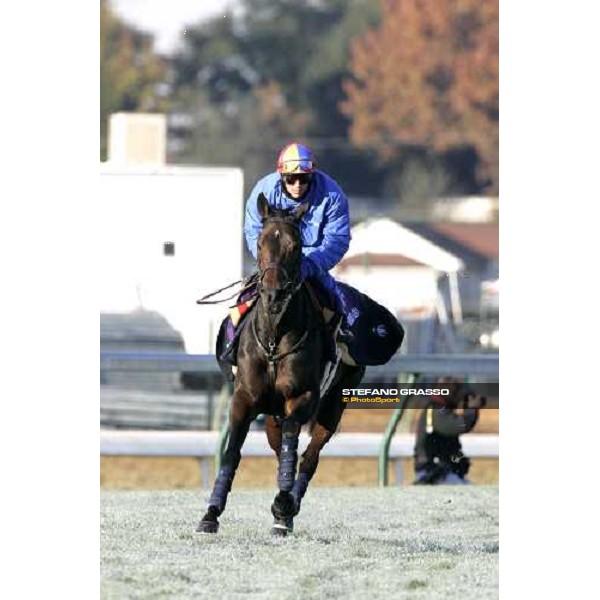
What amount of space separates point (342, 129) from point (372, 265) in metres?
39.7

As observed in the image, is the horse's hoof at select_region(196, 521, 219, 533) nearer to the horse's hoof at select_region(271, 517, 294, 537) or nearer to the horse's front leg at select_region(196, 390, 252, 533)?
the horse's front leg at select_region(196, 390, 252, 533)

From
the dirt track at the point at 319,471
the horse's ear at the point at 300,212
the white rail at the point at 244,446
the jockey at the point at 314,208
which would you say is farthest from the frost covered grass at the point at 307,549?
the dirt track at the point at 319,471

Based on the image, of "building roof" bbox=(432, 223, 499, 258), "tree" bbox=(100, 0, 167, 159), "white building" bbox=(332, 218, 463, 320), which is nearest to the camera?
"white building" bbox=(332, 218, 463, 320)

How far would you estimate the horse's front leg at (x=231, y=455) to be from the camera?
11.6 metres

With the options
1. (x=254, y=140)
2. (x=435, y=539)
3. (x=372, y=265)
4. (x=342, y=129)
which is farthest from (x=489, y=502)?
(x=342, y=129)

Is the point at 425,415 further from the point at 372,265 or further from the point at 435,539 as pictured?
the point at 372,265

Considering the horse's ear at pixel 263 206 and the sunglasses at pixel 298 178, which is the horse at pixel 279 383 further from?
the sunglasses at pixel 298 178

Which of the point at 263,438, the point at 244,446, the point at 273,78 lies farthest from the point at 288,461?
the point at 273,78

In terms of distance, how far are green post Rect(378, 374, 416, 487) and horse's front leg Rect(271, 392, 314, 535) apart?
5029 mm

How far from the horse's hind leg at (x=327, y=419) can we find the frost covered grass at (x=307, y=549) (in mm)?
414

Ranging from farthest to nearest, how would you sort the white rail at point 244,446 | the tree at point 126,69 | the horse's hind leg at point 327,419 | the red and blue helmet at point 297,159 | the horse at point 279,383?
the tree at point 126,69, the white rail at point 244,446, the horse's hind leg at point 327,419, the red and blue helmet at point 297,159, the horse at point 279,383

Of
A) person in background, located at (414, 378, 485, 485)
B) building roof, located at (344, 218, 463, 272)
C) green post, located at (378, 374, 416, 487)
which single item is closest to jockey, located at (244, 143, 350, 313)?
green post, located at (378, 374, 416, 487)

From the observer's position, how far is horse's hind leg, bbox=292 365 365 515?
12.4 meters

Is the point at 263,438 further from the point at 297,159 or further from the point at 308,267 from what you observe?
the point at 297,159
